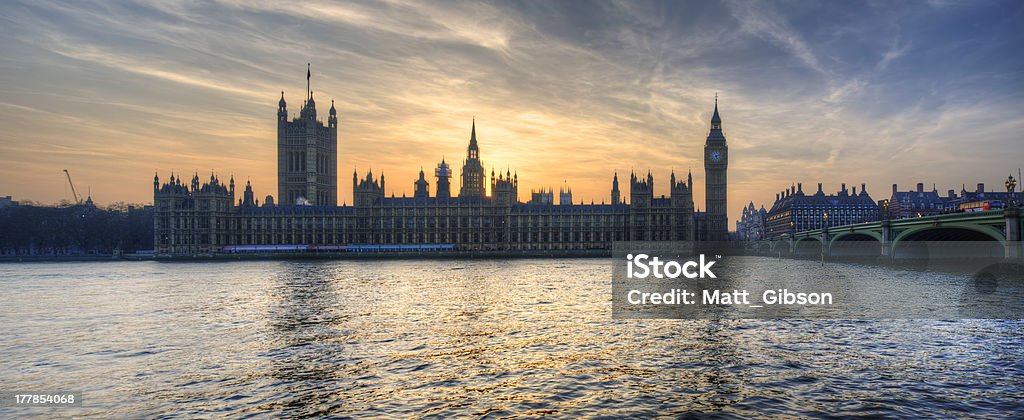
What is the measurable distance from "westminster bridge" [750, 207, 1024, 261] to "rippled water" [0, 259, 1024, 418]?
115ft

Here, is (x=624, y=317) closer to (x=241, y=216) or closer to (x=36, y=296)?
(x=36, y=296)

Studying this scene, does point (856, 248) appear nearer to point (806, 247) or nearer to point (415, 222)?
point (806, 247)

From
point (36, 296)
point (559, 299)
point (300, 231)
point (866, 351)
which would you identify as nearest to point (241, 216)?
point (300, 231)

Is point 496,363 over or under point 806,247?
over

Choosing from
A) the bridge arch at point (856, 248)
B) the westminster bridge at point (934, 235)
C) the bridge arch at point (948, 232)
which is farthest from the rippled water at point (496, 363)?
the bridge arch at point (856, 248)

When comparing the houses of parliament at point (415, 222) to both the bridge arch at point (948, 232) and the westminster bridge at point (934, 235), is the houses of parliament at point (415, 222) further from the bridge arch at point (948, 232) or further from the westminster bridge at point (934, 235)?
the bridge arch at point (948, 232)

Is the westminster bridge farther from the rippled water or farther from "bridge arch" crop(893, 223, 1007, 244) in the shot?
the rippled water

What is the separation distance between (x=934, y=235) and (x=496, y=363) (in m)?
76.0

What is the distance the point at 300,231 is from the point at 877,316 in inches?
Answer: 6101

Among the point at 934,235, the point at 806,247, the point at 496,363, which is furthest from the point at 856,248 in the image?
the point at 496,363

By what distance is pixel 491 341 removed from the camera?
98.2 ft

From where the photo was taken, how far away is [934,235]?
8031 cm

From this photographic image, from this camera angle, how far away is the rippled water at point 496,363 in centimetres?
1912

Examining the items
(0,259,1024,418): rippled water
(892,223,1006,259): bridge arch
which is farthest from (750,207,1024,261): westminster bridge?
(0,259,1024,418): rippled water
